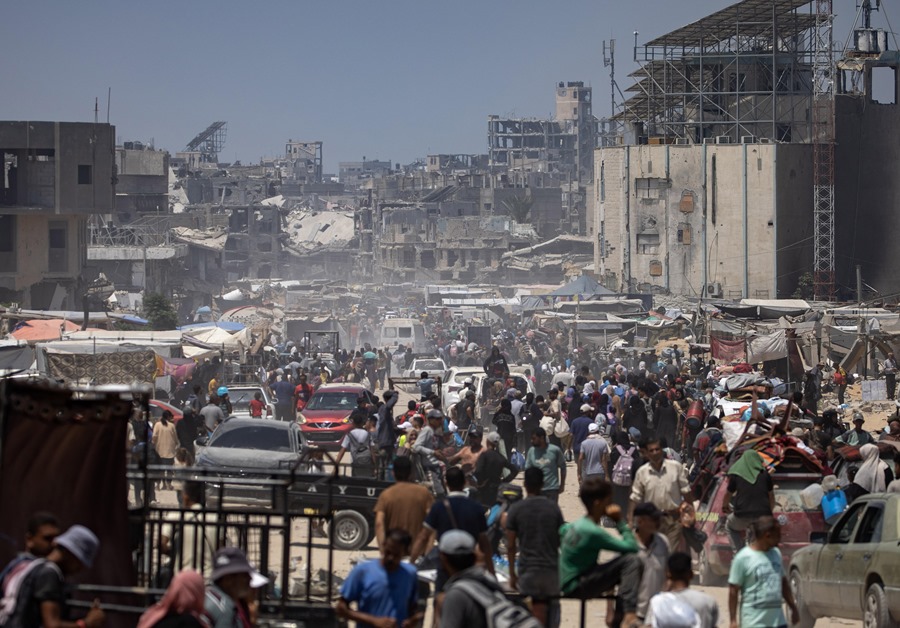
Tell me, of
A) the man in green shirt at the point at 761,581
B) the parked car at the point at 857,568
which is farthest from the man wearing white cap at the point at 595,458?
the man in green shirt at the point at 761,581

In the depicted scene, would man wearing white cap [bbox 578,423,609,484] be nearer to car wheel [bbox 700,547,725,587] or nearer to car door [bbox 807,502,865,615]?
car wheel [bbox 700,547,725,587]

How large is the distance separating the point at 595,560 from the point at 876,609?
2492mm

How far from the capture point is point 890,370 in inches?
1272

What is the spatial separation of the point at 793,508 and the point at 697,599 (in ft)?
18.0

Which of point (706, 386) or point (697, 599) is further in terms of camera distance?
point (706, 386)

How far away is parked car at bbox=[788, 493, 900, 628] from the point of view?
9609mm

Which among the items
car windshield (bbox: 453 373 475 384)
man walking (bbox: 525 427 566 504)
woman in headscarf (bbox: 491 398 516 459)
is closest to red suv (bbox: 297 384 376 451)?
car windshield (bbox: 453 373 475 384)

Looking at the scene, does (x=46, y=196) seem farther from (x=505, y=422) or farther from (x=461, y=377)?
(x=505, y=422)

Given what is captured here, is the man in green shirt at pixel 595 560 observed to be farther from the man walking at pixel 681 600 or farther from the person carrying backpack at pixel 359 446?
the person carrying backpack at pixel 359 446

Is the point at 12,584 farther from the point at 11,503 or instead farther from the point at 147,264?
the point at 147,264

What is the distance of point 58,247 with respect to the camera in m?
53.8

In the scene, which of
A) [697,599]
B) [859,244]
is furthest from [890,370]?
[859,244]

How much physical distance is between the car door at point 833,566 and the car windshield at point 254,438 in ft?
25.7

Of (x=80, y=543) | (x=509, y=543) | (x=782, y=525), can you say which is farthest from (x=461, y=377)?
(x=80, y=543)
